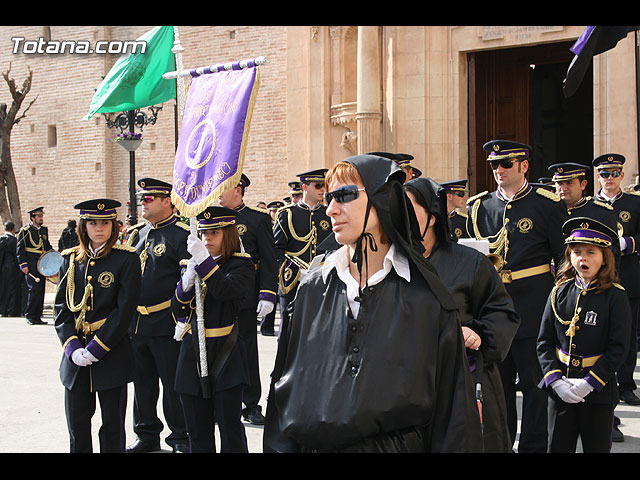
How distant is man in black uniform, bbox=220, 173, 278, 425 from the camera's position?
7402 mm

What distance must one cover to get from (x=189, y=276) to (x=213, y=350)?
0.56m

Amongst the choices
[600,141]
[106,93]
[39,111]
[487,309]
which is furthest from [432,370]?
[39,111]

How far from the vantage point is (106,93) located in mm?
8875

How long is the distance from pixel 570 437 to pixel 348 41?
48.9 ft

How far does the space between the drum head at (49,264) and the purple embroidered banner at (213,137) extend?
1204cm

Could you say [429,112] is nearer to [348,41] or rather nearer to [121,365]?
[348,41]

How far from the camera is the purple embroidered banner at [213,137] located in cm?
517

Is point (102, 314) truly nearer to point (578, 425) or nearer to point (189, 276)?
point (189, 276)

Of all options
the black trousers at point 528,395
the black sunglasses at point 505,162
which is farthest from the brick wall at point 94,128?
the black trousers at point 528,395

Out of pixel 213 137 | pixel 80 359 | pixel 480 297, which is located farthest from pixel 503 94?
pixel 480 297

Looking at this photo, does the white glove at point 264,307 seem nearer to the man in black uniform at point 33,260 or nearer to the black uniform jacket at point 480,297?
the black uniform jacket at point 480,297

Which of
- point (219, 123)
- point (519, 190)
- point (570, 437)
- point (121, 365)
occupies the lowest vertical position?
point (570, 437)

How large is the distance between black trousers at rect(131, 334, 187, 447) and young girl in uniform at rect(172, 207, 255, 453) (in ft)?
3.10
